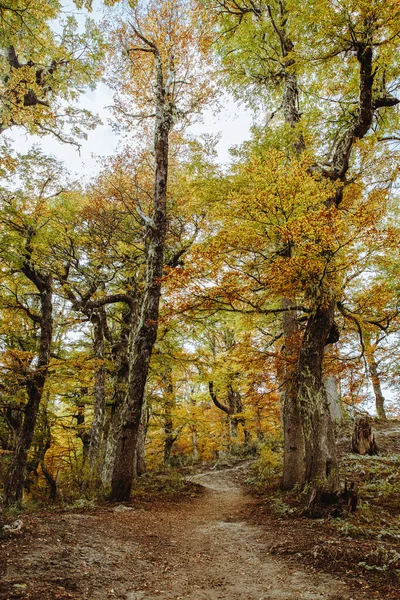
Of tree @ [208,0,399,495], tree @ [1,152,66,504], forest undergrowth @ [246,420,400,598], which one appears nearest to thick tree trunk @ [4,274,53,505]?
tree @ [1,152,66,504]

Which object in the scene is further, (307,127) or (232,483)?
(232,483)

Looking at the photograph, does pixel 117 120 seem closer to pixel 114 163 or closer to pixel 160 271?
pixel 114 163

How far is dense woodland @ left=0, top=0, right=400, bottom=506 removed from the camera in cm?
549

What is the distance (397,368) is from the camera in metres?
14.1

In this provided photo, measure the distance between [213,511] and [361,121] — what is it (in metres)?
9.11

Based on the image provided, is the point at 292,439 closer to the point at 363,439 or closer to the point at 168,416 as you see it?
the point at 363,439

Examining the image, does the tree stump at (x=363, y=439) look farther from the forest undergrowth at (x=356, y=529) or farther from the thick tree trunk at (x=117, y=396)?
the thick tree trunk at (x=117, y=396)

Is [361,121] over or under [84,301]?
over

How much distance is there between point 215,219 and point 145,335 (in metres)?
3.16

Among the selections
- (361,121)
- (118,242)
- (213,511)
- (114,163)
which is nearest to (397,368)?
(213,511)

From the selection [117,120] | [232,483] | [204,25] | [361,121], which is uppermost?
[204,25]

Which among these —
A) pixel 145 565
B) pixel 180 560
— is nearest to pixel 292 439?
pixel 180 560

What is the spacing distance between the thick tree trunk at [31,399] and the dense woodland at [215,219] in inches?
1.5

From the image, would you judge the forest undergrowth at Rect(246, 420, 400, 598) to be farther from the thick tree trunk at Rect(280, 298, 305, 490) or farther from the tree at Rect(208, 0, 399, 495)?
the tree at Rect(208, 0, 399, 495)
